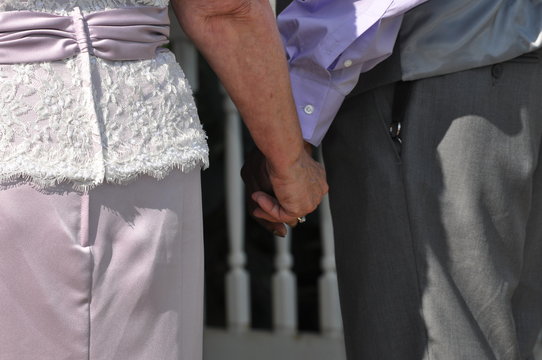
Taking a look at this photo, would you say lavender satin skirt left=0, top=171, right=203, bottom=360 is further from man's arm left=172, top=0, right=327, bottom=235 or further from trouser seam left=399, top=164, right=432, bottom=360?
trouser seam left=399, top=164, right=432, bottom=360

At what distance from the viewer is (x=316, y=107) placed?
81.2 inches

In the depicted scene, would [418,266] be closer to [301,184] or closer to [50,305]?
[301,184]

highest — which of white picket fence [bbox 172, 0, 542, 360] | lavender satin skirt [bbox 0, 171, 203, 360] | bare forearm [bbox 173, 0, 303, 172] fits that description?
bare forearm [bbox 173, 0, 303, 172]

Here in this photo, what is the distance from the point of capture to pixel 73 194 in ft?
4.83

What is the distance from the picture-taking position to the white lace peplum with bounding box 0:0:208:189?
1442 millimetres

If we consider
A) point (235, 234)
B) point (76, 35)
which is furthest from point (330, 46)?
point (235, 234)

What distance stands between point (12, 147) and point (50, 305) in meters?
0.25

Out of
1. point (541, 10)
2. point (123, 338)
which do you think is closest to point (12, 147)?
point (123, 338)

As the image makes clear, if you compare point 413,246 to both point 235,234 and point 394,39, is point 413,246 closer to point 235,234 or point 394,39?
point 394,39

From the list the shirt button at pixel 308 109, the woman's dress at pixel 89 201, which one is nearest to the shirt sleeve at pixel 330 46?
the shirt button at pixel 308 109

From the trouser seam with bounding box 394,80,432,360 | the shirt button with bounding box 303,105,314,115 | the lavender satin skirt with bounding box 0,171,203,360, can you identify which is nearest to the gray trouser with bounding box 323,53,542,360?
the trouser seam with bounding box 394,80,432,360

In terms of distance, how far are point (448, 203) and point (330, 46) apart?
1.37ft

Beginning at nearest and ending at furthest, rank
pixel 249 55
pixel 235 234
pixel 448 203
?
pixel 249 55 < pixel 448 203 < pixel 235 234

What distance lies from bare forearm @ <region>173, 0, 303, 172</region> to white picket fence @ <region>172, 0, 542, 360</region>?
2.07 m
